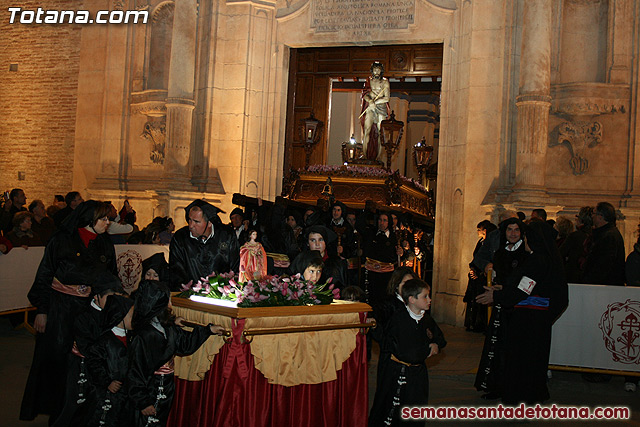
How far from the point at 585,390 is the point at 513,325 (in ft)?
6.35

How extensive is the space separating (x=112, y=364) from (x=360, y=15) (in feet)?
35.1

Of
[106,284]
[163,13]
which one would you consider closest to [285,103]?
[163,13]

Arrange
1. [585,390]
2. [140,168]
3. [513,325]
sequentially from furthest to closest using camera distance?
[140,168], [585,390], [513,325]

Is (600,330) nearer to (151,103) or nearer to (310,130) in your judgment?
(310,130)

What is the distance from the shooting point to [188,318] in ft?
18.0

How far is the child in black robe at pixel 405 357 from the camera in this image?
5.34 meters

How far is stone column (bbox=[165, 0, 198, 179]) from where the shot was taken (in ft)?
46.3

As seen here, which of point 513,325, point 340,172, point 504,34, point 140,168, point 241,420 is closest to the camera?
point 241,420

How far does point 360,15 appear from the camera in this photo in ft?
46.2

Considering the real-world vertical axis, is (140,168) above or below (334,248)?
above

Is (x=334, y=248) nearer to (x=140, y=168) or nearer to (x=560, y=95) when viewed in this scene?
(x=560, y=95)

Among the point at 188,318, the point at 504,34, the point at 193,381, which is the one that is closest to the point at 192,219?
the point at 188,318

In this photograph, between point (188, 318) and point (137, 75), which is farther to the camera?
point (137, 75)

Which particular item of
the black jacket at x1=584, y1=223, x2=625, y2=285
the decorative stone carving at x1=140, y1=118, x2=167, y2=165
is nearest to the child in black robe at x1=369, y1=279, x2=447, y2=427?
the black jacket at x1=584, y1=223, x2=625, y2=285
